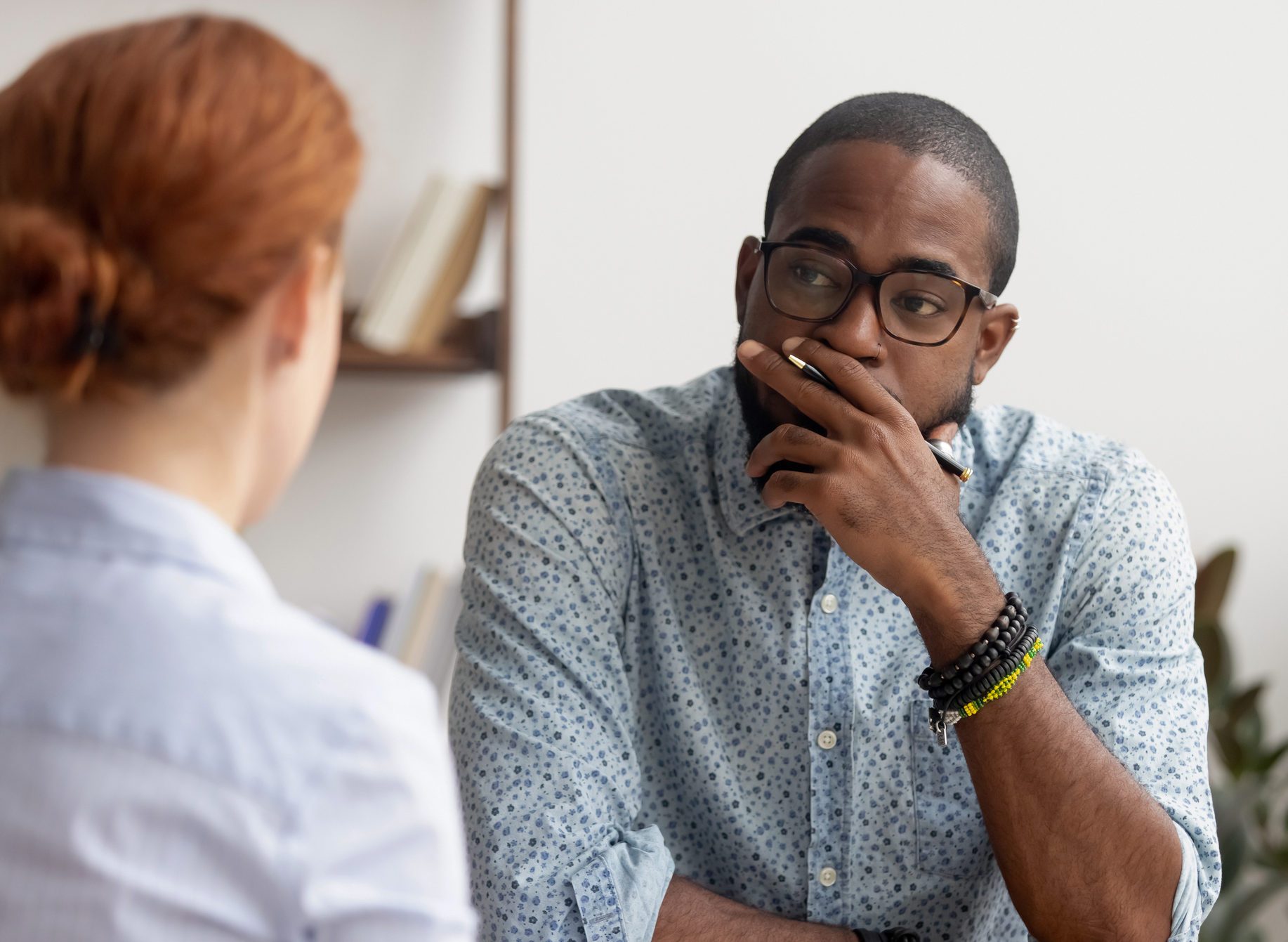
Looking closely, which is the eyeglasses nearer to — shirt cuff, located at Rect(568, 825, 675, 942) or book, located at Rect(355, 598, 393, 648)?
shirt cuff, located at Rect(568, 825, 675, 942)

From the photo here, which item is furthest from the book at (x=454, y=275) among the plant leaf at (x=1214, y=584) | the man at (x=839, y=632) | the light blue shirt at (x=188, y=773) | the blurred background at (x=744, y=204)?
the light blue shirt at (x=188, y=773)

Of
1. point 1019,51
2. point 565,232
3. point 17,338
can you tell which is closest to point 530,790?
point 17,338

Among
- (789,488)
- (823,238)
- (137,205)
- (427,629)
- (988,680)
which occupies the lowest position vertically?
(427,629)

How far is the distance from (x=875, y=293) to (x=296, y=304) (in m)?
0.73

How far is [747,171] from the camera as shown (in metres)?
2.32

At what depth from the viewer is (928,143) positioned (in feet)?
4.45

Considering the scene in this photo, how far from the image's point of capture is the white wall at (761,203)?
90.5 inches

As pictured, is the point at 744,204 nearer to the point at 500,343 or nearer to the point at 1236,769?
the point at 500,343

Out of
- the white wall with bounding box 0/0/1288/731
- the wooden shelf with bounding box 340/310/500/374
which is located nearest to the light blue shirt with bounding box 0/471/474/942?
the wooden shelf with bounding box 340/310/500/374

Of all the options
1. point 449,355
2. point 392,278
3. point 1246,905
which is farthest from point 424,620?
point 1246,905

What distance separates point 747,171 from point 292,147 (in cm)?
172

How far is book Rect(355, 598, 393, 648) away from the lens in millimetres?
2219

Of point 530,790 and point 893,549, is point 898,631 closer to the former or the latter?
point 893,549

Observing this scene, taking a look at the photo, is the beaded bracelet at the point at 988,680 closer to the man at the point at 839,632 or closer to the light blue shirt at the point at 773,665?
the man at the point at 839,632
